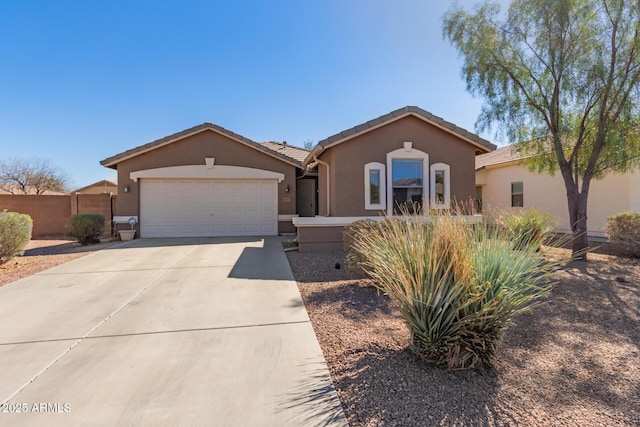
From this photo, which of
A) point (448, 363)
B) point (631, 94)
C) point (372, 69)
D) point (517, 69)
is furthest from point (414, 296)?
point (372, 69)

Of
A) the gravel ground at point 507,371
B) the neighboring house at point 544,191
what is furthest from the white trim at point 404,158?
the gravel ground at point 507,371


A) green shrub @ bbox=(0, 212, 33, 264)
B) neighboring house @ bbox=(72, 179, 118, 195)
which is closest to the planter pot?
green shrub @ bbox=(0, 212, 33, 264)

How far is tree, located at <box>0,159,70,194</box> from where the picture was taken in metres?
27.0

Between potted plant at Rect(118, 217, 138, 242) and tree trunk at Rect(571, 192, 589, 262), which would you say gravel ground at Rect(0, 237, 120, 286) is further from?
tree trunk at Rect(571, 192, 589, 262)

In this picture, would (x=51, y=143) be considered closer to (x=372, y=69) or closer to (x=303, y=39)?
(x=303, y=39)

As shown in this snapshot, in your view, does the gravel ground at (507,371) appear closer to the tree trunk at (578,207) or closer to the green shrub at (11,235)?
the tree trunk at (578,207)

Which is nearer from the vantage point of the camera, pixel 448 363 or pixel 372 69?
pixel 448 363

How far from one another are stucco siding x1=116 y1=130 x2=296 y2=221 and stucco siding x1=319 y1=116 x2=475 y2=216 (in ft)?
12.1

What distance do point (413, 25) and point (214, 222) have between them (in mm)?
10418

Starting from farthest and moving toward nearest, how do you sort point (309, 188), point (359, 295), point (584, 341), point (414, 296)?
point (309, 188) → point (359, 295) → point (584, 341) → point (414, 296)

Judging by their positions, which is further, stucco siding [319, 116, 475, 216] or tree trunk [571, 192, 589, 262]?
stucco siding [319, 116, 475, 216]

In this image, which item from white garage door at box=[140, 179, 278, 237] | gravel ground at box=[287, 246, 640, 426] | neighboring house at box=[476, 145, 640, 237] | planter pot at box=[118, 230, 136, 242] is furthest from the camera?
white garage door at box=[140, 179, 278, 237]

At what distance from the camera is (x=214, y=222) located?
13.5 m

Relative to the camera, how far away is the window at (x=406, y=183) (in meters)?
10.2
